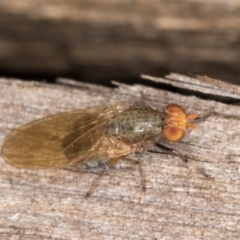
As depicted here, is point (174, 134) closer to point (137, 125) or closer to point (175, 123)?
point (175, 123)

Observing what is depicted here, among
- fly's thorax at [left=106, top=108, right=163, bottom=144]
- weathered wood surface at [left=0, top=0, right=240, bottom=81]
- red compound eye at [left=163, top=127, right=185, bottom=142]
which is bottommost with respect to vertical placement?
red compound eye at [left=163, top=127, right=185, bottom=142]

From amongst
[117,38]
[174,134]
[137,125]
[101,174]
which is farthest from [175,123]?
[117,38]

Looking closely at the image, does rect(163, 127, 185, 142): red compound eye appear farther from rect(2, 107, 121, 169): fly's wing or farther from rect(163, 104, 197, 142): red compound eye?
rect(2, 107, 121, 169): fly's wing

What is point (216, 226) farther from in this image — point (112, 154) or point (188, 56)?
point (188, 56)

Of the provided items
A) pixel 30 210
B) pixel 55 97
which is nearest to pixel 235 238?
pixel 30 210

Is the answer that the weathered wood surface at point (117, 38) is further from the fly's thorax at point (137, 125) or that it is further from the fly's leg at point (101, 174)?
the fly's leg at point (101, 174)

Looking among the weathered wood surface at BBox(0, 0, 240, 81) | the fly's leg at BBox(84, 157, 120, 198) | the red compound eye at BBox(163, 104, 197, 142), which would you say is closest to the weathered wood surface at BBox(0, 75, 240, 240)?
the fly's leg at BBox(84, 157, 120, 198)

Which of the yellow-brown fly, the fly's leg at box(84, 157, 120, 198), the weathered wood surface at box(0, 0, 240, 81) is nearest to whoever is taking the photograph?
the fly's leg at box(84, 157, 120, 198)

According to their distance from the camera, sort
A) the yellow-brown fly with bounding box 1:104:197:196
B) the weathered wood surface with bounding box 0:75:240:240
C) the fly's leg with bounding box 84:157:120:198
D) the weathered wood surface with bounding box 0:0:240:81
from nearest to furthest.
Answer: the weathered wood surface with bounding box 0:75:240:240 < the fly's leg with bounding box 84:157:120:198 < the yellow-brown fly with bounding box 1:104:197:196 < the weathered wood surface with bounding box 0:0:240:81
